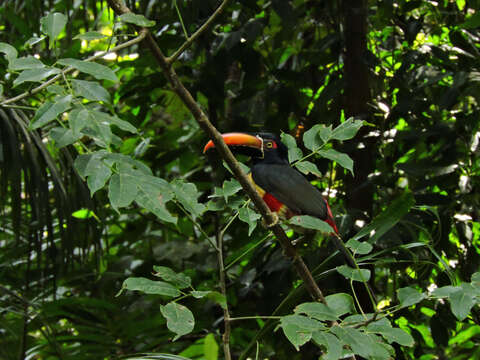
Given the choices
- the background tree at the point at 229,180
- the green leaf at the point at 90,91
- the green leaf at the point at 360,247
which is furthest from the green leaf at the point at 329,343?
the background tree at the point at 229,180

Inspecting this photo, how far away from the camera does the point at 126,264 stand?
2795 millimetres

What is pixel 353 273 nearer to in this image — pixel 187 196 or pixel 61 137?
pixel 187 196

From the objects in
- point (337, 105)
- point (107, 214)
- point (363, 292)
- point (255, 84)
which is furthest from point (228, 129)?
point (363, 292)

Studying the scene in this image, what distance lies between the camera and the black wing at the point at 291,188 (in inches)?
78.1

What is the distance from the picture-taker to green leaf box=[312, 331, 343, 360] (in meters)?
1.11

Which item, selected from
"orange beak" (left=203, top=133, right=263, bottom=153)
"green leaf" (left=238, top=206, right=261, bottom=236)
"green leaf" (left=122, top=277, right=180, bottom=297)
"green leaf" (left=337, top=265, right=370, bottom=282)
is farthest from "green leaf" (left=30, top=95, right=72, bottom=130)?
"orange beak" (left=203, top=133, right=263, bottom=153)

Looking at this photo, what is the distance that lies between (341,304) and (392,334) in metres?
0.12

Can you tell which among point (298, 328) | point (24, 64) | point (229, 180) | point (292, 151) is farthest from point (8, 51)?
point (229, 180)

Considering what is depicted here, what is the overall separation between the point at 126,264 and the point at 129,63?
91 centimetres

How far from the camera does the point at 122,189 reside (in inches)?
46.9

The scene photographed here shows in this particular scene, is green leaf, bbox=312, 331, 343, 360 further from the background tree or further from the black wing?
the background tree

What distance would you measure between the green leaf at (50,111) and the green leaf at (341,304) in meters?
0.66

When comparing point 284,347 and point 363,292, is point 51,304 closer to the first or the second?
point 284,347

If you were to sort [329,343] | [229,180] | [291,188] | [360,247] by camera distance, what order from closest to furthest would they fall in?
1. [329,343]
2. [360,247]
3. [291,188]
4. [229,180]
